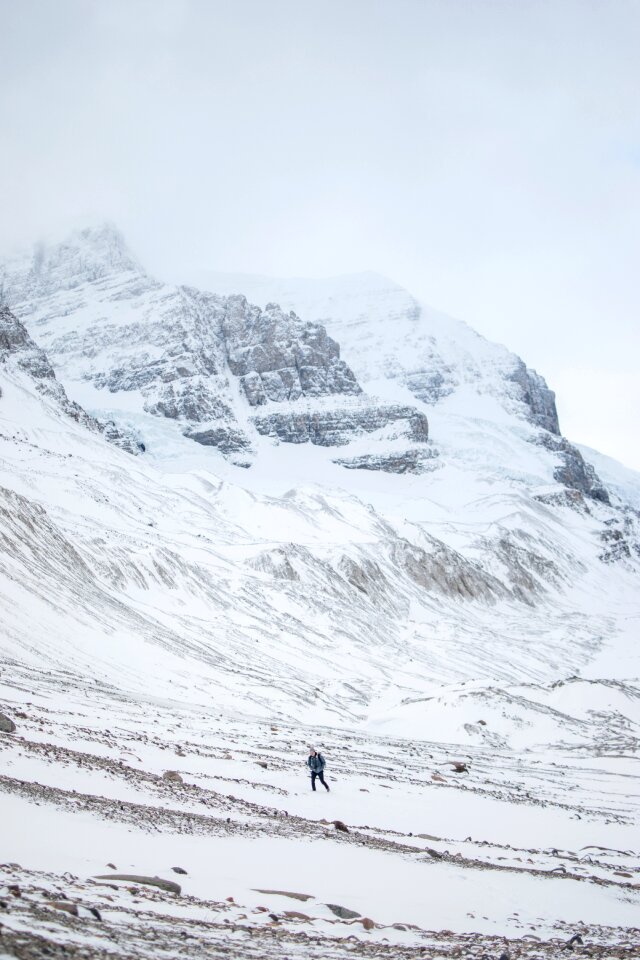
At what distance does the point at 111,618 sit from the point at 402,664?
4033 centimetres

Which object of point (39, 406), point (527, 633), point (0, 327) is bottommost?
point (527, 633)

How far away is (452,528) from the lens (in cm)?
19412

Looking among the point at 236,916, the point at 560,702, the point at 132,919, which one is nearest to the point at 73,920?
the point at 132,919

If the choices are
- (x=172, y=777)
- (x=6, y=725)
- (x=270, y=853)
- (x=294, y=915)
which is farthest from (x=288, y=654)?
(x=294, y=915)

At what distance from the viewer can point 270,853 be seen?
16.2 metres

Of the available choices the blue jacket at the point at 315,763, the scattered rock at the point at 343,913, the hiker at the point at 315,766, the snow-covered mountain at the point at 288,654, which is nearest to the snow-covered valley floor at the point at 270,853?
the scattered rock at the point at 343,913

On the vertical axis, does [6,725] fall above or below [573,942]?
below

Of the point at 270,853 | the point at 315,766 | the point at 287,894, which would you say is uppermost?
the point at 287,894

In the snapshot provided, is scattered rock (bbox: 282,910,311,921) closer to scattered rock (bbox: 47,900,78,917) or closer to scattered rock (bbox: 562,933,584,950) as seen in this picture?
scattered rock (bbox: 47,900,78,917)

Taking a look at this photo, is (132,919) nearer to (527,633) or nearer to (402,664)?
(402,664)

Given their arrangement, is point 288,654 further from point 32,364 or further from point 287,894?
point 32,364

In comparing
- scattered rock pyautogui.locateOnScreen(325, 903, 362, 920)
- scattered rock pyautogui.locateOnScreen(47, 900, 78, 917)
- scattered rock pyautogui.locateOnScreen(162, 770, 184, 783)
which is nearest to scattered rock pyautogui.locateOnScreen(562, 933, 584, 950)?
scattered rock pyautogui.locateOnScreen(325, 903, 362, 920)

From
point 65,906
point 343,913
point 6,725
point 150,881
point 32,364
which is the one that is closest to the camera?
point 65,906

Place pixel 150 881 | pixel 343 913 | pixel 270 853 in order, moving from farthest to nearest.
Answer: pixel 270 853
pixel 343 913
pixel 150 881
